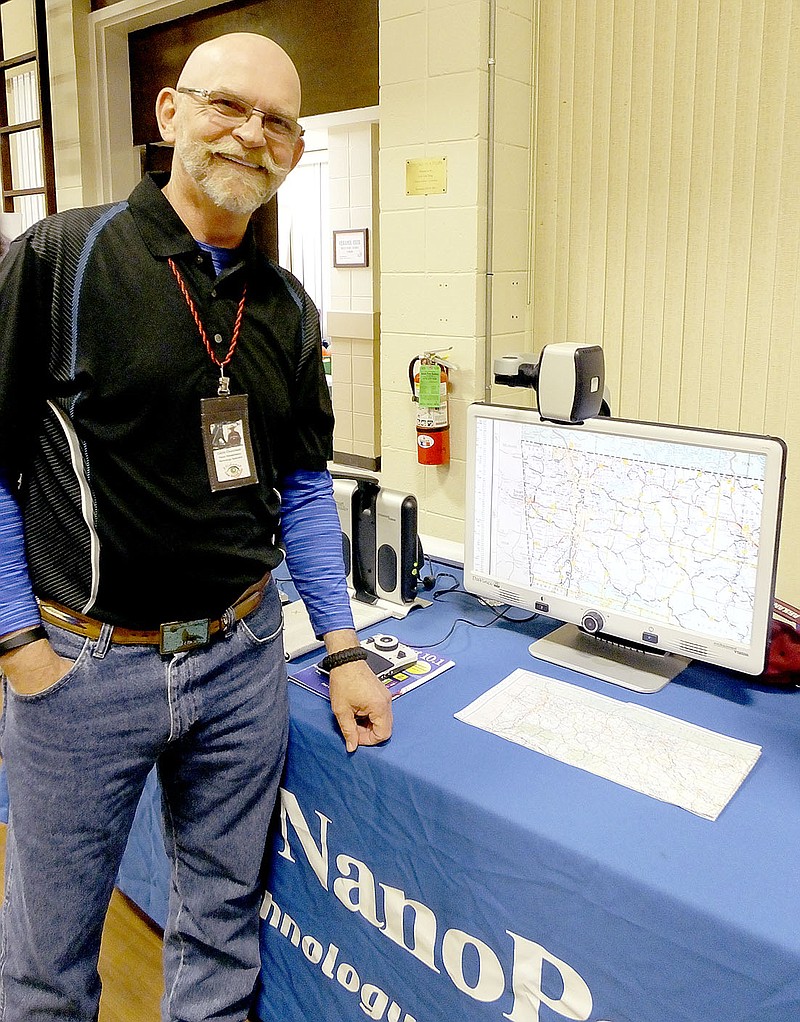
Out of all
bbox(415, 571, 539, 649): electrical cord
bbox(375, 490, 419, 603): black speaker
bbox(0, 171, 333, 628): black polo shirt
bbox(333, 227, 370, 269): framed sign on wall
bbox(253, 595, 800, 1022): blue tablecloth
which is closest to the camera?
bbox(253, 595, 800, 1022): blue tablecloth

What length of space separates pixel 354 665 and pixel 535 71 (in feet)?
5.87

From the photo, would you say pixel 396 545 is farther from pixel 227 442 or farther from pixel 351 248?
pixel 351 248

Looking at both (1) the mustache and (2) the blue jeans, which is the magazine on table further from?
(1) the mustache

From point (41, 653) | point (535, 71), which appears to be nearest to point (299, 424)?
point (41, 653)

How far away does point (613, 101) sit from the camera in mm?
2211

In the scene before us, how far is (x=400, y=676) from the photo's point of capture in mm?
1547

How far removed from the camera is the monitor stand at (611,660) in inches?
59.6

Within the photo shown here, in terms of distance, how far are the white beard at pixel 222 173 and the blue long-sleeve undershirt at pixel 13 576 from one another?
501 mm

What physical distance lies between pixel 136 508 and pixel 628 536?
0.80 meters

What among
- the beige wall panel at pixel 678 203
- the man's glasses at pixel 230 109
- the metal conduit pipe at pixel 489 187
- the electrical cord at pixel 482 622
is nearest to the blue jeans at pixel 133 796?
the electrical cord at pixel 482 622

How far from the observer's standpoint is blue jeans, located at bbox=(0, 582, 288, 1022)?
1.21 meters

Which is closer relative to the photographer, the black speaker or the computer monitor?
the computer monitor

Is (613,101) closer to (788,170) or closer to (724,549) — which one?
(788,170)

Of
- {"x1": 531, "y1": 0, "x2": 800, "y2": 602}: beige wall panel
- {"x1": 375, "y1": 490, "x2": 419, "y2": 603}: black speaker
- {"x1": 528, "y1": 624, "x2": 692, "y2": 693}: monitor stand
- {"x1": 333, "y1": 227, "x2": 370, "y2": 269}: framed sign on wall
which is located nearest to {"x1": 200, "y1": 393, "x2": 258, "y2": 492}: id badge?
{"x1": 375, "y1": 490, "x2": 419, "y2": 603}: black speaker
